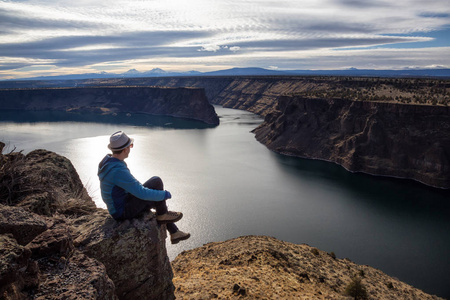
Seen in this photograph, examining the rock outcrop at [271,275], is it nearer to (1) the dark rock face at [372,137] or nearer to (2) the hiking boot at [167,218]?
(2) the hiking boot at [167,218]

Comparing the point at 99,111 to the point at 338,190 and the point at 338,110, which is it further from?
the point at 338,190

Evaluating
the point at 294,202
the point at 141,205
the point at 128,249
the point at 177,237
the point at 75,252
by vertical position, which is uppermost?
the point at 141,205

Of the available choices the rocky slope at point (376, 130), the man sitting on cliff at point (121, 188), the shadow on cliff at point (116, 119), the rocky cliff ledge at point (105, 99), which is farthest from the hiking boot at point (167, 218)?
the rocky cliff ledge at point (105, 99)

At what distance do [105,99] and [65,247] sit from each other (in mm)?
177800

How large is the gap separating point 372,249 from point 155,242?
31323 mm

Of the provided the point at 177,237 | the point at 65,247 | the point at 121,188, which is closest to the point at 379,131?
the point at 177,237

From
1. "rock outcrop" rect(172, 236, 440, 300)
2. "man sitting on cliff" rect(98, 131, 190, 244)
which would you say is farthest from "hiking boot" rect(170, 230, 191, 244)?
"rock outcrop" rect(172, 236, 440, 300)

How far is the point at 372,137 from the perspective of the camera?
62.2 meters

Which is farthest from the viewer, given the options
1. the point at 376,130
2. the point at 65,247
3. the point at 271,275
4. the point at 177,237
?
the point at 376,130

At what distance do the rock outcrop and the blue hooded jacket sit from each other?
19.3ft

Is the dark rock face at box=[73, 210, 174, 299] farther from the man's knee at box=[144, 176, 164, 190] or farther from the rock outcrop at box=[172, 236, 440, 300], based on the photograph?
the rock outcrop at box=[172, 236, 440, 300]

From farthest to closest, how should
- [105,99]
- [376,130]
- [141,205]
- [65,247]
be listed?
[105,99] < [376,130] < [141,205] < [65,247]

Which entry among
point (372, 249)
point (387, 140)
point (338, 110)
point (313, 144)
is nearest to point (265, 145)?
point (313, 144)

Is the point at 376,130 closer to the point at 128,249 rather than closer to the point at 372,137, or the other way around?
the point at 372,137
